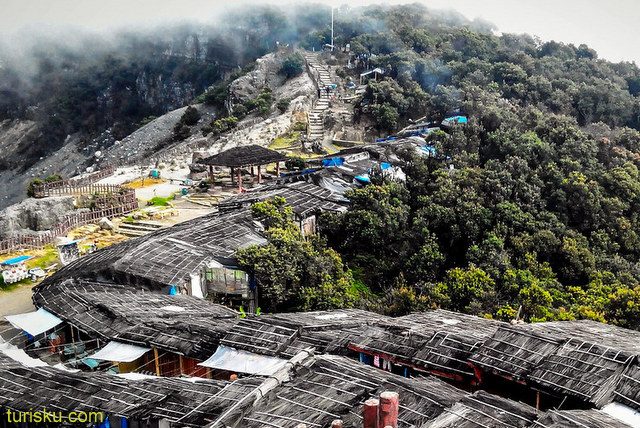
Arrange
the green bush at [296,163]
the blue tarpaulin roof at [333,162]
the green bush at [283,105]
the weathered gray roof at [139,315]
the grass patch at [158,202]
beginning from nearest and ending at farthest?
the weathered gray roof at [139,315]
the grass patch at [158,202]
the blue tarpaulin roof at [333,162]
the green bush at [296,163]
the green bush at [283,105]

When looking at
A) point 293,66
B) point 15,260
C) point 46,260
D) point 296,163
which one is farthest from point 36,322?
point 293,66

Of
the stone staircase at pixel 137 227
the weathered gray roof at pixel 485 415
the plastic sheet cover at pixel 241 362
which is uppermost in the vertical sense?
the weathered gray roof at pixel 485 415

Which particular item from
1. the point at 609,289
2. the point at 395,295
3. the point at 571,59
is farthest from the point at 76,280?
the point at 571,59

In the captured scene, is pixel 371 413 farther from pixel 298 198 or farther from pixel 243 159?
pixel 243 159

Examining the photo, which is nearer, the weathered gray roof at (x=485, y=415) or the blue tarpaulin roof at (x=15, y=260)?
the weathered gray roof at (x=485, y=415)

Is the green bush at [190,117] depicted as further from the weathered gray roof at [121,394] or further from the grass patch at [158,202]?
the weathered gray roof at [121,394]

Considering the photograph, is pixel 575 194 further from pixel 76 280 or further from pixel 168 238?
pixel 76 280

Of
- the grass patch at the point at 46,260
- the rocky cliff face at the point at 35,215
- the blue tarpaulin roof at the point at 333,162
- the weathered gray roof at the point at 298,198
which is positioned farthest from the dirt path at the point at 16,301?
the blue tarpaulin roof at the point at 333,162
